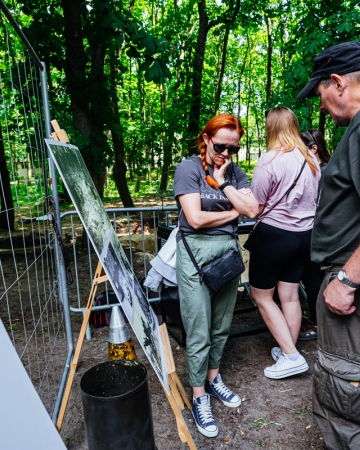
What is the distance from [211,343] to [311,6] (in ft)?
23.2

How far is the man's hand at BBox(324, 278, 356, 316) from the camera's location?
1739 mm

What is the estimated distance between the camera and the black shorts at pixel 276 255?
2922mm

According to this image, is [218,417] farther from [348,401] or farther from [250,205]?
[250,205]

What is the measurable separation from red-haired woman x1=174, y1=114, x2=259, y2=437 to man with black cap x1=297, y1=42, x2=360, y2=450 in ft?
2.15

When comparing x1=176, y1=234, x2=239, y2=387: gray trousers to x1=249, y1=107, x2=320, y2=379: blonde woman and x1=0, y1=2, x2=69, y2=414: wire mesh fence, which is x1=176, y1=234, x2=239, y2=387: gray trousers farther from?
x1=0, y1=2, x2=69, y2=414: wire mesh fence

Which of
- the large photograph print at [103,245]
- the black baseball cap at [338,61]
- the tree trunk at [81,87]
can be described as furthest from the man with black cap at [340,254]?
the tree trunk at [81,87]

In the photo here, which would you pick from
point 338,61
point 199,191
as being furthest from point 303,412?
point 338,61

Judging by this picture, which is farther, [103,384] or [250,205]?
[250,205]

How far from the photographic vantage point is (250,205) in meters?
2.53

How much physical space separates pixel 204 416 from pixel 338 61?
7.65 ft

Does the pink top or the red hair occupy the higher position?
the red hair

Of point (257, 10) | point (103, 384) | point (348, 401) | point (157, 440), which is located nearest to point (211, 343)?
point (157, 440)

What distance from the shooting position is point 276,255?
9.62 feet

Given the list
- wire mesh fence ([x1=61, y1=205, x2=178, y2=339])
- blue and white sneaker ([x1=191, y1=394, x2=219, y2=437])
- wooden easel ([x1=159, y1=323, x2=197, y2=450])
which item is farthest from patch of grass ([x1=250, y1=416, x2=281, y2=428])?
wire mesh fence ([x1=61, y1=205, x2=178, y2=339])
